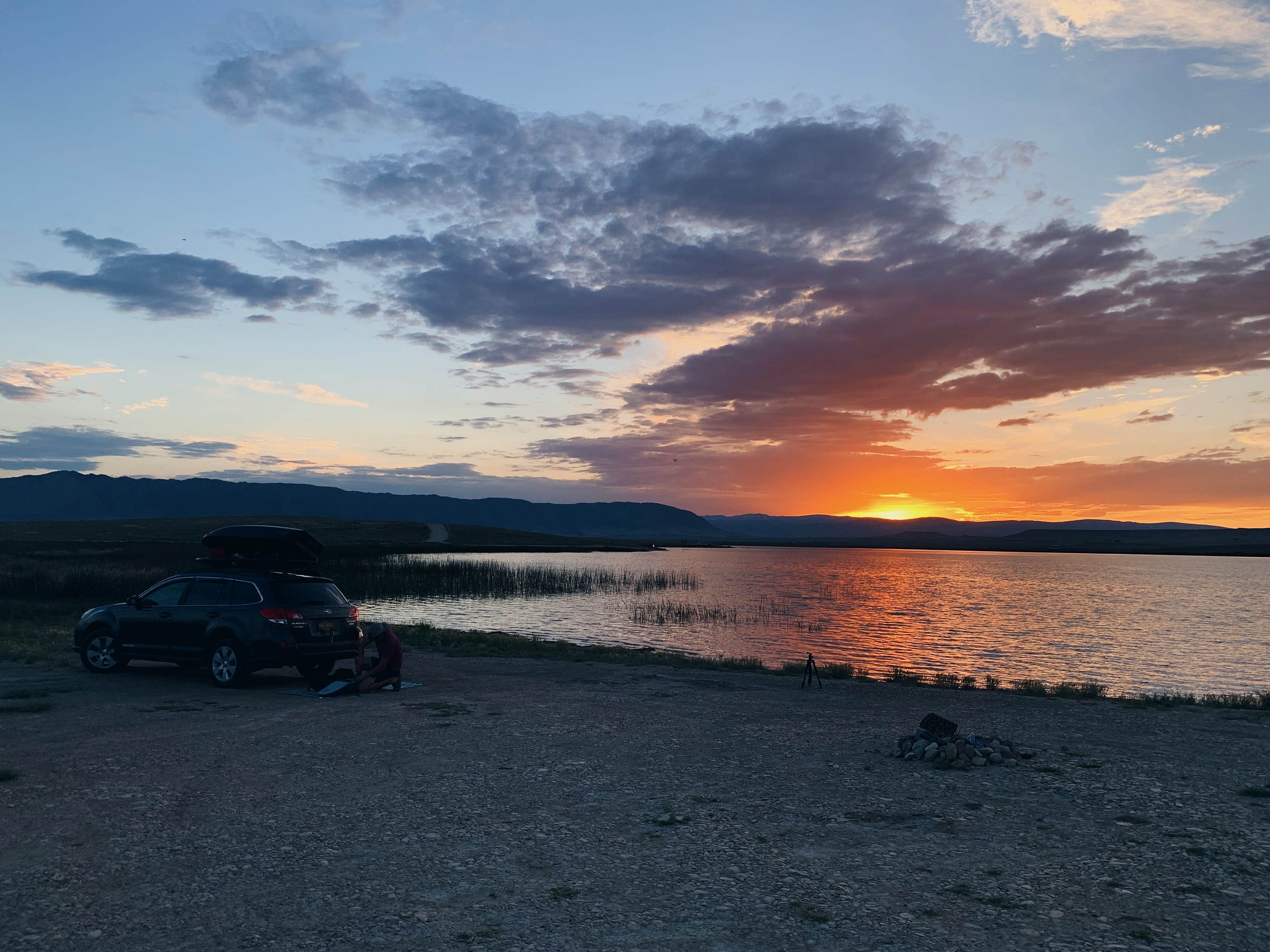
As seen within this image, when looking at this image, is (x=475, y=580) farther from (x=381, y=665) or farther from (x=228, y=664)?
(x=381, y=665)

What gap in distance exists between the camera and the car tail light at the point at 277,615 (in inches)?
578

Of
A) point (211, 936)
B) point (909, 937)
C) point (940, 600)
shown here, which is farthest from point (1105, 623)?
point (211, 936)

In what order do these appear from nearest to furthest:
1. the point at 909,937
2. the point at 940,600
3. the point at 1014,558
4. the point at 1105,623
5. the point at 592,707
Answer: the point at 909,937, the point at 592,707, the point at 1105,623, the point at 940,600, the point at 1014,558

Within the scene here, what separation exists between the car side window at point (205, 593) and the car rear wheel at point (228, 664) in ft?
2.66

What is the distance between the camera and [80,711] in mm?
12375

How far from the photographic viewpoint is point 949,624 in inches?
1645

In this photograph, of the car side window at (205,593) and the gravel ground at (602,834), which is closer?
the gravel ground at (602,834)

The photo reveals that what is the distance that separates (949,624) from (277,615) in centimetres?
3574

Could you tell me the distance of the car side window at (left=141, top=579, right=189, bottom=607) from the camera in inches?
617

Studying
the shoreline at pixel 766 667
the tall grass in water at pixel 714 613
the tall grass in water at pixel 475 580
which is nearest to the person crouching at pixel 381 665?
the shoreline at pixel 766 667

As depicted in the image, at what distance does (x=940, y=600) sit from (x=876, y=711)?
46.9 m

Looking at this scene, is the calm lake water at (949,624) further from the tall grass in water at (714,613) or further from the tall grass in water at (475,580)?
the tall grass in water at (475,580)

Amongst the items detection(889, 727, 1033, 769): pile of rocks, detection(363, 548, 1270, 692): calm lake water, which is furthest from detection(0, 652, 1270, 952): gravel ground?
detection(363, 548, 1270, 692): calm lake water

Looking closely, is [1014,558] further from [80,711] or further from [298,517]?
[80,711]
